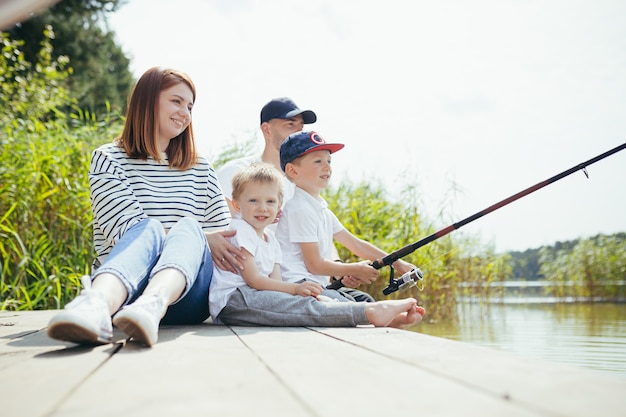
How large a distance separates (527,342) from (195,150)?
2.52 meters

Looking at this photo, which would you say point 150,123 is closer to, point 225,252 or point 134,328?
point 225,252

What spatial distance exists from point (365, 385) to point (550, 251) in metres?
8.23

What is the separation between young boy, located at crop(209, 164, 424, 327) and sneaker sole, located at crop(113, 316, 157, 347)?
0.70 m

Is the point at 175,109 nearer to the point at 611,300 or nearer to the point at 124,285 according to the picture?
Result: the point at 124,285

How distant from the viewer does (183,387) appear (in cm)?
109

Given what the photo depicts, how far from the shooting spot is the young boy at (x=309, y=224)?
2641mm

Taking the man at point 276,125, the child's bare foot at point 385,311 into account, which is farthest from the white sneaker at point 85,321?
the man at point 276,125

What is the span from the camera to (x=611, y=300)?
8.02 meters

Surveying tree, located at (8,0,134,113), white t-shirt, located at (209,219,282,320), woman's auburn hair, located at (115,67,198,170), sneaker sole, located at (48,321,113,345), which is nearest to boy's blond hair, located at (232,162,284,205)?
white t-shirt, located at (209,219,282,320)

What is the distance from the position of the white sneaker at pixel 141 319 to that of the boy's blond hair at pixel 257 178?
0.88m

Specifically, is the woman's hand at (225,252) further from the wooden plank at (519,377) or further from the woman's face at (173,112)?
the wooden plank at (519,377)

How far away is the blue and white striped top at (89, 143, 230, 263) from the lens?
2.26 meters

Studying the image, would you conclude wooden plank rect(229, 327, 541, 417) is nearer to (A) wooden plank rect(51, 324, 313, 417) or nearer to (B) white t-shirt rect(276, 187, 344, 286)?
(A) wooden plank rect(51, 324, 313, 417)

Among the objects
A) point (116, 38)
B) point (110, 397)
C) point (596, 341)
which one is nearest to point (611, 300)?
point (596, 341)
